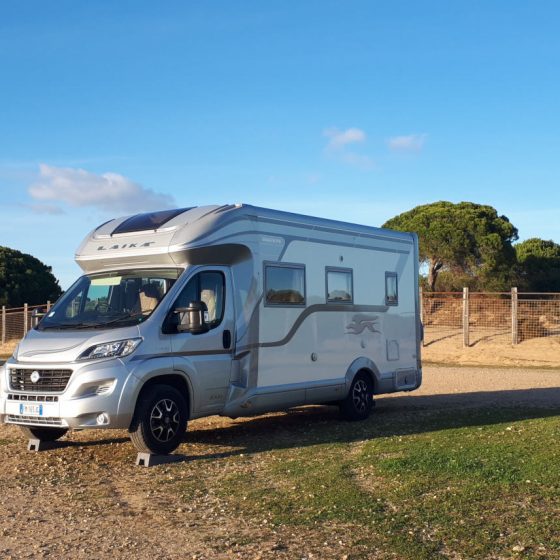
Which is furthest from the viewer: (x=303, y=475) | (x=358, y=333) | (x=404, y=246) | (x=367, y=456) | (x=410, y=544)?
(x=404, y=246)

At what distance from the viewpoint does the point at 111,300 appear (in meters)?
10.3

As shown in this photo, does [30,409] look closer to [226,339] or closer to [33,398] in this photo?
[33,398]

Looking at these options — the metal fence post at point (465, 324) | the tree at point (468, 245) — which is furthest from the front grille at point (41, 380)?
the tree at point (468, 245)

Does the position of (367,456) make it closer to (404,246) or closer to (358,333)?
(358,333)

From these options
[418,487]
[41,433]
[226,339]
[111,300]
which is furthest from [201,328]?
[418,487]

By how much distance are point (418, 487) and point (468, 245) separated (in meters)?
29.4

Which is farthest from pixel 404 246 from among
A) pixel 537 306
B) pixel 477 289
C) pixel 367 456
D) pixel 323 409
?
pixel 477 289

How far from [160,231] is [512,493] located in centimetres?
533

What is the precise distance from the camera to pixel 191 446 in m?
10.8

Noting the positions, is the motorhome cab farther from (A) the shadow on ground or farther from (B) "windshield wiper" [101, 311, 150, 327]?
(A) the shadow on ground

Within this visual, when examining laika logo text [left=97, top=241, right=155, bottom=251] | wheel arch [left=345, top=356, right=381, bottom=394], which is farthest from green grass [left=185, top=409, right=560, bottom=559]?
laika logo text [left=97, top=241, right=155, bottom=251]

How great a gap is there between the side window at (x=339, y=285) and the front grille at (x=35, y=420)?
4.58 metres

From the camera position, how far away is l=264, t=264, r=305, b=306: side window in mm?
11255

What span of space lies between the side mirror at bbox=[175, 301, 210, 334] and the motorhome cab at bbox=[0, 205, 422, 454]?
0.05 feet
